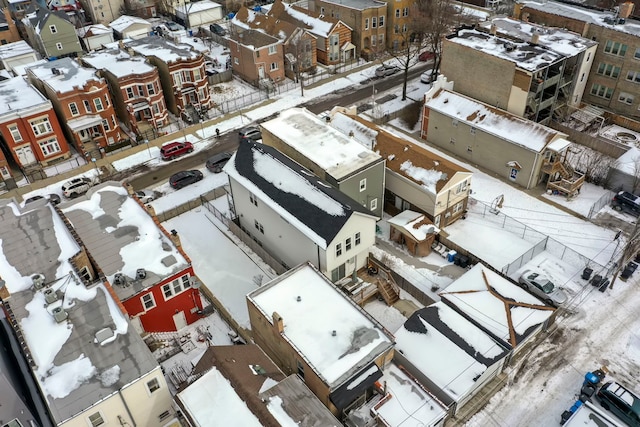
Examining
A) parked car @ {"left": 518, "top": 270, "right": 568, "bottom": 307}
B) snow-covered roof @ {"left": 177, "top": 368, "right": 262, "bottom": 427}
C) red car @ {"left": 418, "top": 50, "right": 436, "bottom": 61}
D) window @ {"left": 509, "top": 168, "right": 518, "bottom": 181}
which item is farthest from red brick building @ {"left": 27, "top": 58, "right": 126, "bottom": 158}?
parked car @ {"left": 518, "top": 270, "right": 568, "bottom": 307}

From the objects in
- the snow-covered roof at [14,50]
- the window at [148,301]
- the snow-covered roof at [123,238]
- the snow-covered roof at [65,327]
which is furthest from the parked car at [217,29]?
the window at [148,301]

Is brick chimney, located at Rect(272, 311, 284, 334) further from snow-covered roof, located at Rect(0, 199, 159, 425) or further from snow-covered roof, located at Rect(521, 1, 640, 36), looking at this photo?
snow-covered roof, located at Rect(521, 1, 640, 36)

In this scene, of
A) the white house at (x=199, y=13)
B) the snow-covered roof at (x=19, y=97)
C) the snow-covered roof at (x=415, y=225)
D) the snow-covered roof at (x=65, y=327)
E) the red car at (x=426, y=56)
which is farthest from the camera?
the white house at (x=199, y=13)

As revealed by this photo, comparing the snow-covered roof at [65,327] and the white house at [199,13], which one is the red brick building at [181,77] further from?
the snow-covered roof at [65,327]

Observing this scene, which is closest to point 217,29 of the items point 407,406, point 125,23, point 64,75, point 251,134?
point 125,23

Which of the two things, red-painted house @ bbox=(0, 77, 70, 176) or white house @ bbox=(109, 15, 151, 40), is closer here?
red-painted house @ bbox=(0, 77, 70, 176)

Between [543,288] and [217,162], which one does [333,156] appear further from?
[543,288]
